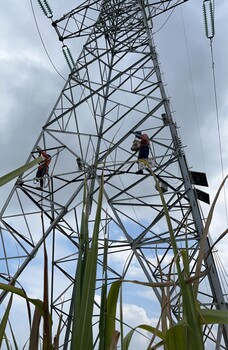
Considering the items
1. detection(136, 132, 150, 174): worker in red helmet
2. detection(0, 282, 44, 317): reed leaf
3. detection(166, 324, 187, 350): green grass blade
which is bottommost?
detection(166, 324, 187, 350): green grass blade

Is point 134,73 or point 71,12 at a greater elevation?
point 71,12

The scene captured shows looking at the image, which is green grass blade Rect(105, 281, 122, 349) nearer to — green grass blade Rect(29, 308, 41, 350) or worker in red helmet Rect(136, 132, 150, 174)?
green grass blade Rect(29, 308, 41, 350)

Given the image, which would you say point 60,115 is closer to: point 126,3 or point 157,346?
point 126,3

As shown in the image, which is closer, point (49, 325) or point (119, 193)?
point (49, 325)

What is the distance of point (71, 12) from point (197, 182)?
5.09m

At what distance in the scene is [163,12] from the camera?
26.6 feet

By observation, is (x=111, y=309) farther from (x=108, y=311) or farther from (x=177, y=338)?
(x=177, y=338)

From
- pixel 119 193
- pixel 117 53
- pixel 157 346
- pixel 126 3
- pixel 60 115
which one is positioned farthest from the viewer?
pixel 126 3

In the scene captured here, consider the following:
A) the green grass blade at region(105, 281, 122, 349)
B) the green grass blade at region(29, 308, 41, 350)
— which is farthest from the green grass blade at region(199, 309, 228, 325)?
the green grass blade at region(29, 308, 41, 350)

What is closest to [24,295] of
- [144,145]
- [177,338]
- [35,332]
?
[35,332]

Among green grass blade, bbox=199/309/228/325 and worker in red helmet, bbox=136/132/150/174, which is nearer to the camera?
green grass blade, bbox=199/309/228/325

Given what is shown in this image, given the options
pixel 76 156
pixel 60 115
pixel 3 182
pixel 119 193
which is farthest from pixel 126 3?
pixel 3 182

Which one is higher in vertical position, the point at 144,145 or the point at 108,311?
the point at 144,145

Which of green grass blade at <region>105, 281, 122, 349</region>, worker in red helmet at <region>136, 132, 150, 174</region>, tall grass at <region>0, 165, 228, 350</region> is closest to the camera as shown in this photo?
tall grass at <region>0, 165, 228, 350</region>
